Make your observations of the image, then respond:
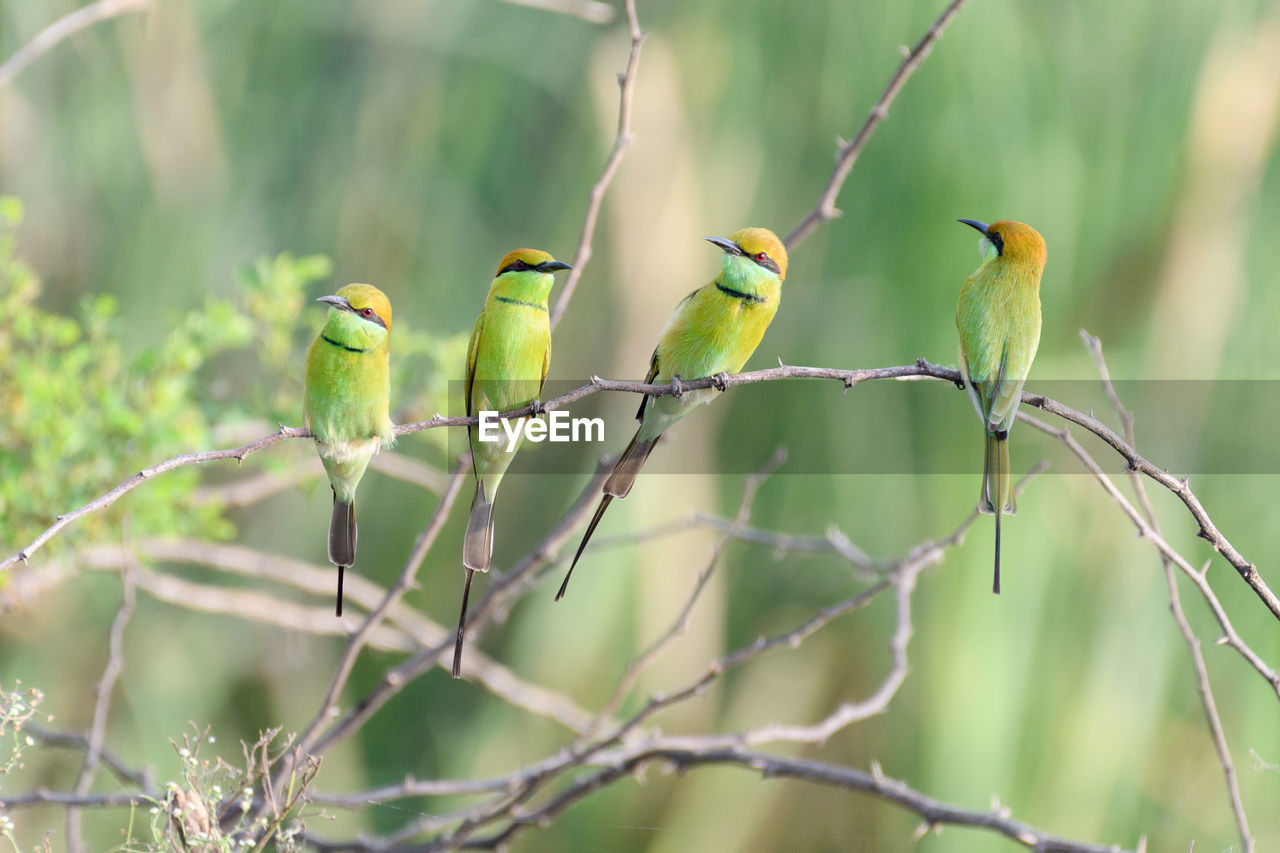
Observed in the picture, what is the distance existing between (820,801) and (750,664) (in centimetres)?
39

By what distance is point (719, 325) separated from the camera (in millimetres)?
845

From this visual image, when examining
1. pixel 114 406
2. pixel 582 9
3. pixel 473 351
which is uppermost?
pixel 582 9

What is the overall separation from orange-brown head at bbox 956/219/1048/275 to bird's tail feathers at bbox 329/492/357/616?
1.46 ft

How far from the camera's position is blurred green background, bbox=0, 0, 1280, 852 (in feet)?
7.26

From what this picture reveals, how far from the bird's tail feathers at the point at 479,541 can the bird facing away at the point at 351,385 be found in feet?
0.29

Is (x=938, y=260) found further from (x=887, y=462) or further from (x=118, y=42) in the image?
(x=118, y=42)

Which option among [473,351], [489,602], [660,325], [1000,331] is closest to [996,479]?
[1000,331]

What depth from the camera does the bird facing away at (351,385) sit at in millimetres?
770

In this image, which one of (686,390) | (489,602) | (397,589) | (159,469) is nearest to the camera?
(159,469)

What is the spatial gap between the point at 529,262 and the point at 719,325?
15 centimetres

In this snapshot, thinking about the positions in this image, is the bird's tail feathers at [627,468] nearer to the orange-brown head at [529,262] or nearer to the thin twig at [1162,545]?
the orange-brown head at [529,262]

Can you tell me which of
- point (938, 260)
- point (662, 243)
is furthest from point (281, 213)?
point (938, 260)

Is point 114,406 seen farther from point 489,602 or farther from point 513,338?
point 513,338

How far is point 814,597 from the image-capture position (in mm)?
3055
